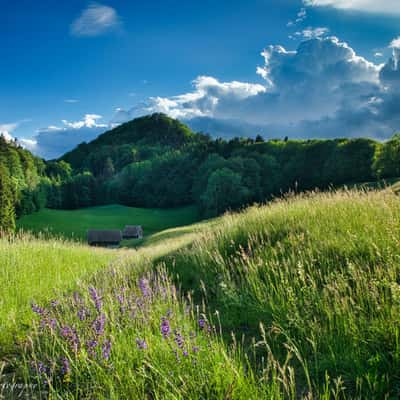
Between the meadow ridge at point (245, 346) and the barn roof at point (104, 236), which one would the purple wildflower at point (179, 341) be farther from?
the barn roof at point (104, 236)

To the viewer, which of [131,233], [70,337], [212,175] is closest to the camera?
[70,337]

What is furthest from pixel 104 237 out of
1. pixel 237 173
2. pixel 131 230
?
pixel 237 173

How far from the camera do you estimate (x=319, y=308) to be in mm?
4133

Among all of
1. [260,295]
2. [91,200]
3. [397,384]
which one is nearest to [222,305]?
[260,295]


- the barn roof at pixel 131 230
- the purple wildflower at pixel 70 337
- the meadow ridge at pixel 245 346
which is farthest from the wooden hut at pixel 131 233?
the purple wildflower at pixel 70 337

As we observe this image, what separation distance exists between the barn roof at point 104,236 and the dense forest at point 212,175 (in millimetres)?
12031

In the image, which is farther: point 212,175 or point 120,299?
point 212,175

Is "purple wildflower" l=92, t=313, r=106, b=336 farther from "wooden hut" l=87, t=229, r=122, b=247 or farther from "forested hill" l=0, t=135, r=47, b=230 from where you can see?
"forested hill" l=0, t=135, r=47, b=230

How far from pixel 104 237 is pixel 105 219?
17.1 meters

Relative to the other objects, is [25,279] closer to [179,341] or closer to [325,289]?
[179,341]

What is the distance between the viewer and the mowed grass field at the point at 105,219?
6120cm

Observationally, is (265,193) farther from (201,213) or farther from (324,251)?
(324,251)

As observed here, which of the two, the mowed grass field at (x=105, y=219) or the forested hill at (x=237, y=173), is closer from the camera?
the forested hill at (x=237, y=173)

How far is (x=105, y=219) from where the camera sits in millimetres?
72812
